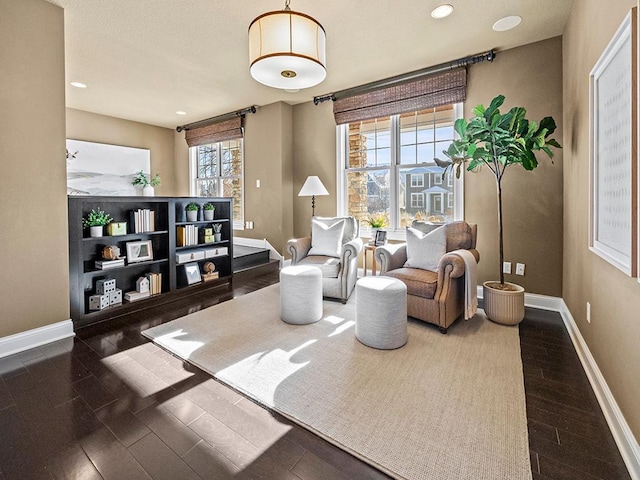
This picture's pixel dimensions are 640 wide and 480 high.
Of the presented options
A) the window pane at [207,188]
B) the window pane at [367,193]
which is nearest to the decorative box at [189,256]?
the window pane at [367,193]

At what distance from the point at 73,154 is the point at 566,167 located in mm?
6989

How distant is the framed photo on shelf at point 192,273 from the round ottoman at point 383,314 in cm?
240

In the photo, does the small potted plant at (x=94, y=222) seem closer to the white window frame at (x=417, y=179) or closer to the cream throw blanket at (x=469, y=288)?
the cream throw blanket at (x=469, y=288)

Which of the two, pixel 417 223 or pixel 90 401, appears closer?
pixel 90 401

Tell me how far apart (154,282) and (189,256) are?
1.66 feet

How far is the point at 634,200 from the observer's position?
4.34 feet

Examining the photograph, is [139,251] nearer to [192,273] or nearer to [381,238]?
[192,273]

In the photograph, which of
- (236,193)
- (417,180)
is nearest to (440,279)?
(417,180)

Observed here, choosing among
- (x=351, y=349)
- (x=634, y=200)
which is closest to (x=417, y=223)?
(x=351, y=349)

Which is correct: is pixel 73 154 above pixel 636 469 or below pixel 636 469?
above

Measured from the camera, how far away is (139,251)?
341 centimetres

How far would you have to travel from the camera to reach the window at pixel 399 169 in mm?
3938

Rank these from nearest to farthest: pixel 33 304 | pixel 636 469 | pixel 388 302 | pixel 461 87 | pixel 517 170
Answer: pixel 636 469
pixel 388 302
pixel 33 304
pixel 517 170
pixel 461 87

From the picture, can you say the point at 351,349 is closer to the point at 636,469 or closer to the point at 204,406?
the point at 204,406
